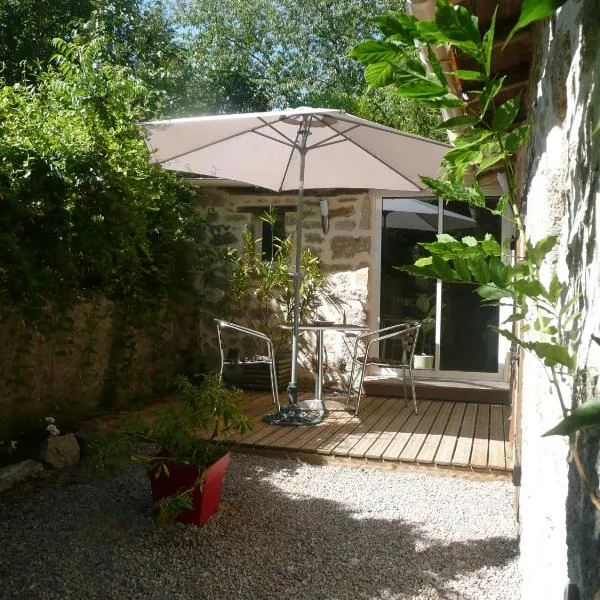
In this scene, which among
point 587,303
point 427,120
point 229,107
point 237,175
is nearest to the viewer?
point 587,303

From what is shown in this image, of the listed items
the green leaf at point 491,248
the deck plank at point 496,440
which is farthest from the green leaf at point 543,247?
the deck plank at point 496,440

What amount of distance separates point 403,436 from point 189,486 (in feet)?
6.83

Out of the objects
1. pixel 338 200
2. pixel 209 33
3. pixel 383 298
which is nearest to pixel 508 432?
pixel 383 298

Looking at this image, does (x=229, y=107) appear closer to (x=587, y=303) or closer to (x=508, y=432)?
(x=508, y=432)

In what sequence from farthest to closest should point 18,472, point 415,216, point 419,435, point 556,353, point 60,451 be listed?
1. point 415,216
2. point 419,435
3. point 60,451
4. point 18,472
5. point 556,353

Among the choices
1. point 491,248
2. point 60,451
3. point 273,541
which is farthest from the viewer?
point 60,451

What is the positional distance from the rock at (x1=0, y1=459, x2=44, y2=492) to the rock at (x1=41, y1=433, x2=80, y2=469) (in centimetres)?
8

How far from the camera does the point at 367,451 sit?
13.8 ft

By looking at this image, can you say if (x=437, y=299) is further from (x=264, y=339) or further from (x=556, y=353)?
(x=556, y=353)

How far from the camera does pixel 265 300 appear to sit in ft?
22.4

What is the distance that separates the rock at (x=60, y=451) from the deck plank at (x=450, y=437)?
2343 mm

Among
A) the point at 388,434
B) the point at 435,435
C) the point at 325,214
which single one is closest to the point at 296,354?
the point at 388,434

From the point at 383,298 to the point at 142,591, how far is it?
476cm

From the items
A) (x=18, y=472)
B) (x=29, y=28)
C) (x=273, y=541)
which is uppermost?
(x=29, y=28)
